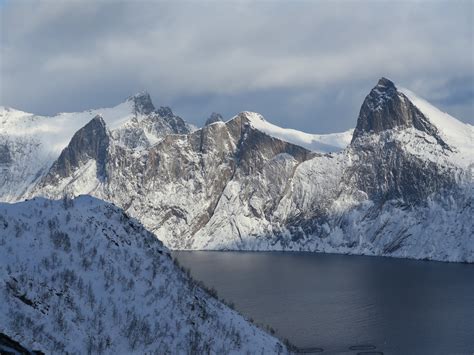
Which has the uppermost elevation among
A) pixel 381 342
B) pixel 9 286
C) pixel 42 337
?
pixel 381 342

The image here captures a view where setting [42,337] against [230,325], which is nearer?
[42,337]

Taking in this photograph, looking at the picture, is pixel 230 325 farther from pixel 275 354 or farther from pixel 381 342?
pixel 381 342

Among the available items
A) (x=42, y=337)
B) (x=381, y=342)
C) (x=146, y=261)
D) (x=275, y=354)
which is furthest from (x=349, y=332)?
(x=42, y=337)

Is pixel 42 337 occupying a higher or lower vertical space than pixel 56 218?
lower

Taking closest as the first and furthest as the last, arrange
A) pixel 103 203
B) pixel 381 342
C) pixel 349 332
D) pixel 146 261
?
pixel 146 261
pixel 103 203
pixel 381 342
pixel 349 332

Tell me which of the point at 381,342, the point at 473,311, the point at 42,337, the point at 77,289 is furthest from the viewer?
the point at 473,311

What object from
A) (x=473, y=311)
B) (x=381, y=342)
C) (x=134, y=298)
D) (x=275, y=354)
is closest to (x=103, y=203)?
(x=134, y=298)

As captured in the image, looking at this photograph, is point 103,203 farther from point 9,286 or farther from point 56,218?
point 9,286
